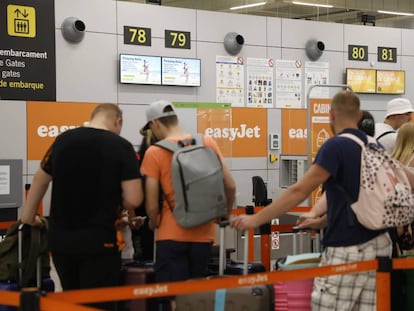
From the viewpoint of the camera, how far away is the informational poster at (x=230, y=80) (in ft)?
32.1

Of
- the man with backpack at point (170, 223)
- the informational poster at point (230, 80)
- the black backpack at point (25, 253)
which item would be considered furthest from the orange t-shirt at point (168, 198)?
the informational poster at point (230, 80)

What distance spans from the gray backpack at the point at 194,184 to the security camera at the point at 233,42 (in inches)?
245

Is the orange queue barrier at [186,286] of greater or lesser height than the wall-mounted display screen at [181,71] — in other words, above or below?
below

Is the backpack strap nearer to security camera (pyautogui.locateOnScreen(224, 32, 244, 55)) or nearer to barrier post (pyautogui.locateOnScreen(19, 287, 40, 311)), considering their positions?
barrier post (pyautogui.locateOnScreen(19, 287, 40, 311))

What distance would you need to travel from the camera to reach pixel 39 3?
27.6 feet

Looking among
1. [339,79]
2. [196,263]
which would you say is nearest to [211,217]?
[196,263]

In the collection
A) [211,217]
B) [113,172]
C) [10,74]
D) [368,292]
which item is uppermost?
[10,74]

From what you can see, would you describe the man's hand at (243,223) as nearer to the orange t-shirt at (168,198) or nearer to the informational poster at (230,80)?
the orange t-shirt at (168,198)

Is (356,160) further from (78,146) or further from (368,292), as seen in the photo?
(78,146)

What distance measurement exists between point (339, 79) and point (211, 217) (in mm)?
7583

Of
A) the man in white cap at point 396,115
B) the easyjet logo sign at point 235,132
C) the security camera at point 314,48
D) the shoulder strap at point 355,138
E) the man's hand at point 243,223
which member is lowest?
the man's hand at point 243,223

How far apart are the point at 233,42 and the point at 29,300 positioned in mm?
7366

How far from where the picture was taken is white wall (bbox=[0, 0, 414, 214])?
8.59 meters

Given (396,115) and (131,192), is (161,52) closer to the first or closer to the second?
(396,115)
